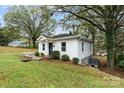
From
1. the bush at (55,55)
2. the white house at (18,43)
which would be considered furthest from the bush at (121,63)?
the white house at (18,43)

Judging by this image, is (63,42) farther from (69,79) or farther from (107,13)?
(69,79)

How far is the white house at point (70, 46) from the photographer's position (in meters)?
11.3

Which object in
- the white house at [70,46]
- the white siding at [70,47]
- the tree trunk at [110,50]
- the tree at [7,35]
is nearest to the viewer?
the tree at [7,35]

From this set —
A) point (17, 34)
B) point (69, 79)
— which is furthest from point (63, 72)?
point (17, 34)

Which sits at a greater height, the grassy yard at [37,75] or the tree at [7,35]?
the tree at [7,35]

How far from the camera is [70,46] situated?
12.1 meters

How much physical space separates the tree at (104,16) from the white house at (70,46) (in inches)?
36.2

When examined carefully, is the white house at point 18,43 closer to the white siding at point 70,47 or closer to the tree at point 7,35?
the tree at point 7,35

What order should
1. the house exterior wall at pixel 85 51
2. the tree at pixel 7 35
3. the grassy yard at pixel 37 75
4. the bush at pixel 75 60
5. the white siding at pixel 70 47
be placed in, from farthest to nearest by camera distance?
the house exterior wall at pixel 85 51
the white siding at pixel 70 47
the bush at pixel 75 60
the tree at pixel 7 35
the grassy yard at pixel 37 75

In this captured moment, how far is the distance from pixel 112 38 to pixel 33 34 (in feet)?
14.9

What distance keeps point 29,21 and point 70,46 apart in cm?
384

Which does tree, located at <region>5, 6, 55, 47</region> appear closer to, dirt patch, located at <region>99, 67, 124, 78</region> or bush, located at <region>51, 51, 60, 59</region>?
bush, located at <region>51, 51, 60, 59</region>

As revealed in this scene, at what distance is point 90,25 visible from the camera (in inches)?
442

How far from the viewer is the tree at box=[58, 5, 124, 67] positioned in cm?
1119
